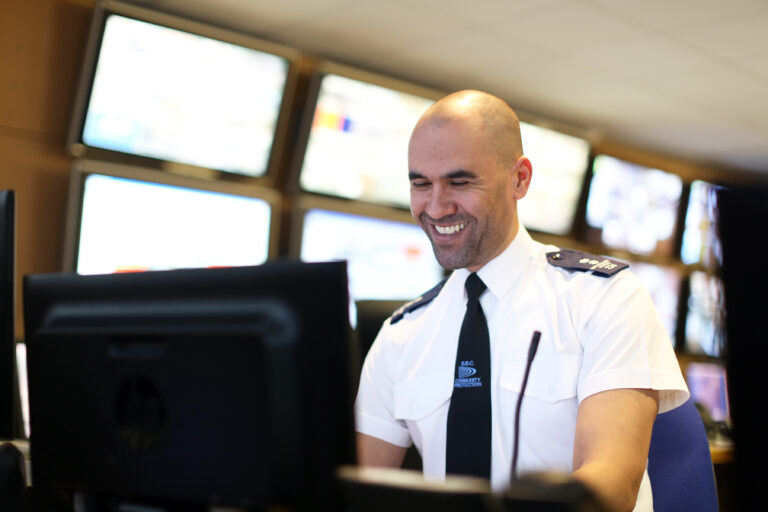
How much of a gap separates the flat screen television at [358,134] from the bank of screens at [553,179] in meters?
0.85

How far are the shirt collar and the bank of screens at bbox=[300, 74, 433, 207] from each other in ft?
6.25

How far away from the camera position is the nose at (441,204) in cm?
160

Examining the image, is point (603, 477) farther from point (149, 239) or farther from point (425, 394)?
point (149, 239)

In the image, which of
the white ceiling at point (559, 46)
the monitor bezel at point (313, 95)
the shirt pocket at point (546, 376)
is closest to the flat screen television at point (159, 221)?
the monitor bezel at point (313, 95)

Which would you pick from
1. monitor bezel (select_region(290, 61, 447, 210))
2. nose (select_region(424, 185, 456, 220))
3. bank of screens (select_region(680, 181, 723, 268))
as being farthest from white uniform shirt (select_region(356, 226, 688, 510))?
bank of screens (select_region(680, 181, 723, 268))

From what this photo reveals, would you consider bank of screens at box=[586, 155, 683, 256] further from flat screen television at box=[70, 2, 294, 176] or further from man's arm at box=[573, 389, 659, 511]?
man's arm at box=[573, 389, 659, 511]

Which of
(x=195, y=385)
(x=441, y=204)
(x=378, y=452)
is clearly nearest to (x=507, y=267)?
(x=441, y=204)

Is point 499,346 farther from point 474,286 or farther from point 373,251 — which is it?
point 373,251

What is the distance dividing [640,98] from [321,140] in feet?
5.71

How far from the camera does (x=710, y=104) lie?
4.15m

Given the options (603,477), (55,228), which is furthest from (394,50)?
(603,477)

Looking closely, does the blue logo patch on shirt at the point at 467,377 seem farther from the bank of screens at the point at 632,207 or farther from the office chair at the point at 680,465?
the bank of screens at the point at 632,207

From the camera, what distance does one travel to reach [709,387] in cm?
457

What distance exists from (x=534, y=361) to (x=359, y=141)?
2.22 meters
